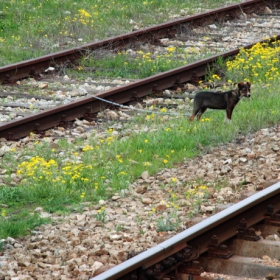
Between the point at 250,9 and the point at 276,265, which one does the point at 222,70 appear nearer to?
the point at 250,9

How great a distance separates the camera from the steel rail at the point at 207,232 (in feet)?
17.3

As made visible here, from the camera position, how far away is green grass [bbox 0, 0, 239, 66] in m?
14.5

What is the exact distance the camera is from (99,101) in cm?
1105

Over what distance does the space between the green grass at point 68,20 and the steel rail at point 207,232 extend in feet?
25.3

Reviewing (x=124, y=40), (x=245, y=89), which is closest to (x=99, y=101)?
(x=245, y=89)

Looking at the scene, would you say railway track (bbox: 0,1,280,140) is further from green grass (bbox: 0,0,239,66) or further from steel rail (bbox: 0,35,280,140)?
green grass (bbox: 0,0,239,66)

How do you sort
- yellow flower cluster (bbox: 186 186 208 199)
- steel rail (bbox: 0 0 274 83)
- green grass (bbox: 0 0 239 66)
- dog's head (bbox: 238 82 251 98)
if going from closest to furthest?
yellow flower cluster (bbox: 186 186 208 199) → dog's head (bbox: 238 82 251 98) → steel rail (bbox: 0 0 274 83) → green grass (bbox: 0 0 239 66)

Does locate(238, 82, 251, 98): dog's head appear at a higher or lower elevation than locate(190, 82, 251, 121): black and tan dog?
higher

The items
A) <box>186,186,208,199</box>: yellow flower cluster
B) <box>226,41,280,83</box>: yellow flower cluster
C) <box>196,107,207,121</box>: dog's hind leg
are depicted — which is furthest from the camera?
<box>226,41,280,83</box>: yellow flower cluster

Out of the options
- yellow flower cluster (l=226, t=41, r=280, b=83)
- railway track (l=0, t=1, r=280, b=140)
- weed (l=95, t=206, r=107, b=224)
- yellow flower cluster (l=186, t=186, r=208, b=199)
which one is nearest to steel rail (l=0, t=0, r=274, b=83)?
railway track (l=0, t=1, r=280, b=140)

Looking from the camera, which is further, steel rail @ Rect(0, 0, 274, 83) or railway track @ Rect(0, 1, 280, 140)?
steel rail @ Rect(0, 0, 274, 83)

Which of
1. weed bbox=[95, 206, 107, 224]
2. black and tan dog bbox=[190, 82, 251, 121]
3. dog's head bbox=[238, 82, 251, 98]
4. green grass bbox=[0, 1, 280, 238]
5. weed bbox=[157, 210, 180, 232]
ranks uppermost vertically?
dog's head bbox=[238, 82, 251, 98]

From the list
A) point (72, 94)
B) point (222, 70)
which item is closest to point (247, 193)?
point (72, 94)

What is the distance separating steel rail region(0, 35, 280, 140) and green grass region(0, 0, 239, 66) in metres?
2.74
